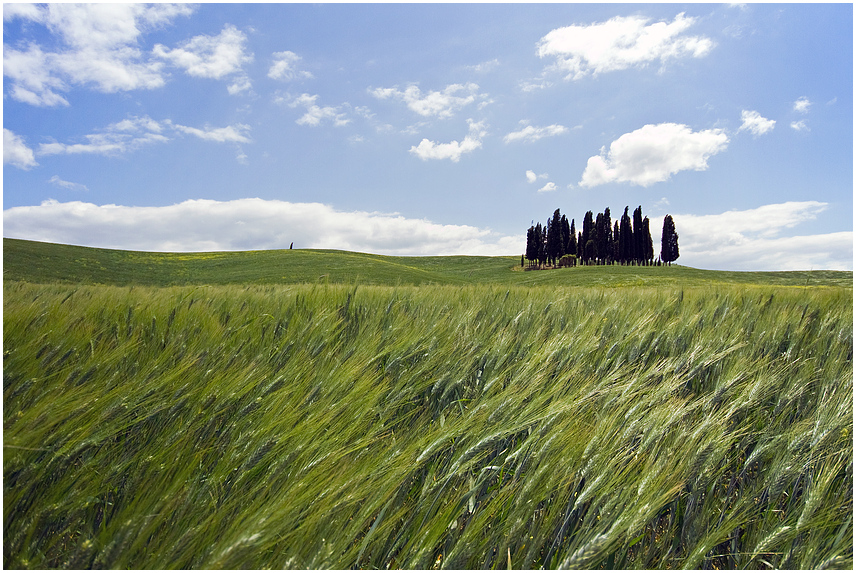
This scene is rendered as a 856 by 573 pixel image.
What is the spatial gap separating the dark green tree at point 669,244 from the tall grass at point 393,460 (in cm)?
6112

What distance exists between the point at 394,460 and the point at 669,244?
63.3 m

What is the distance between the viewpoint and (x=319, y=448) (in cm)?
108

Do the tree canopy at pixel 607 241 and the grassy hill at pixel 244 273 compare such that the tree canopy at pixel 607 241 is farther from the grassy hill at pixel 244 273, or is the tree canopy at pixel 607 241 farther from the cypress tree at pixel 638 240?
the grassy hill at pixel 244 273

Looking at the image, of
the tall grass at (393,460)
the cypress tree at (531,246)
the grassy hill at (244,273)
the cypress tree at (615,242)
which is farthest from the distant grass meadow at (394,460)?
the cypress tree at (615,242)

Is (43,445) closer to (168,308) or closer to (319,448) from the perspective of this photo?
(319,448)

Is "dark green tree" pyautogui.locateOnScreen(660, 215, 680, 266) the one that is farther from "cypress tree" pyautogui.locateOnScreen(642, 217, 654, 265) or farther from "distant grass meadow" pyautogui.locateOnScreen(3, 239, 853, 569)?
"distant grass meadow" pyautogui.locateOnScreen(3, 239, 853, 569)

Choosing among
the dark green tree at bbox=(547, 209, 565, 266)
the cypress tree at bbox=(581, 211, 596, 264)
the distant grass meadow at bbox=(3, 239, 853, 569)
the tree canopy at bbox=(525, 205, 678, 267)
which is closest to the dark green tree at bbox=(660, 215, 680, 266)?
the tree canopy at bbox=(525, 205, 678, 267)

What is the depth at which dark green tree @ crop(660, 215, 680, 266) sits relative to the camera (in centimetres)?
5421

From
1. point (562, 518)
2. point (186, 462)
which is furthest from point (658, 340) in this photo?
point (186, 462)

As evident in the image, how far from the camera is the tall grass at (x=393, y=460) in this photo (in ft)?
2.78

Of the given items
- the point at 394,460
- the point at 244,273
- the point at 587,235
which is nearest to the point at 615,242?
the point at 587,235

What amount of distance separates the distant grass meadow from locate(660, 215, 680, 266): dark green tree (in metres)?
61.1

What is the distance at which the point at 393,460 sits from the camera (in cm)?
105

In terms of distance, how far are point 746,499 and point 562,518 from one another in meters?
0.48
